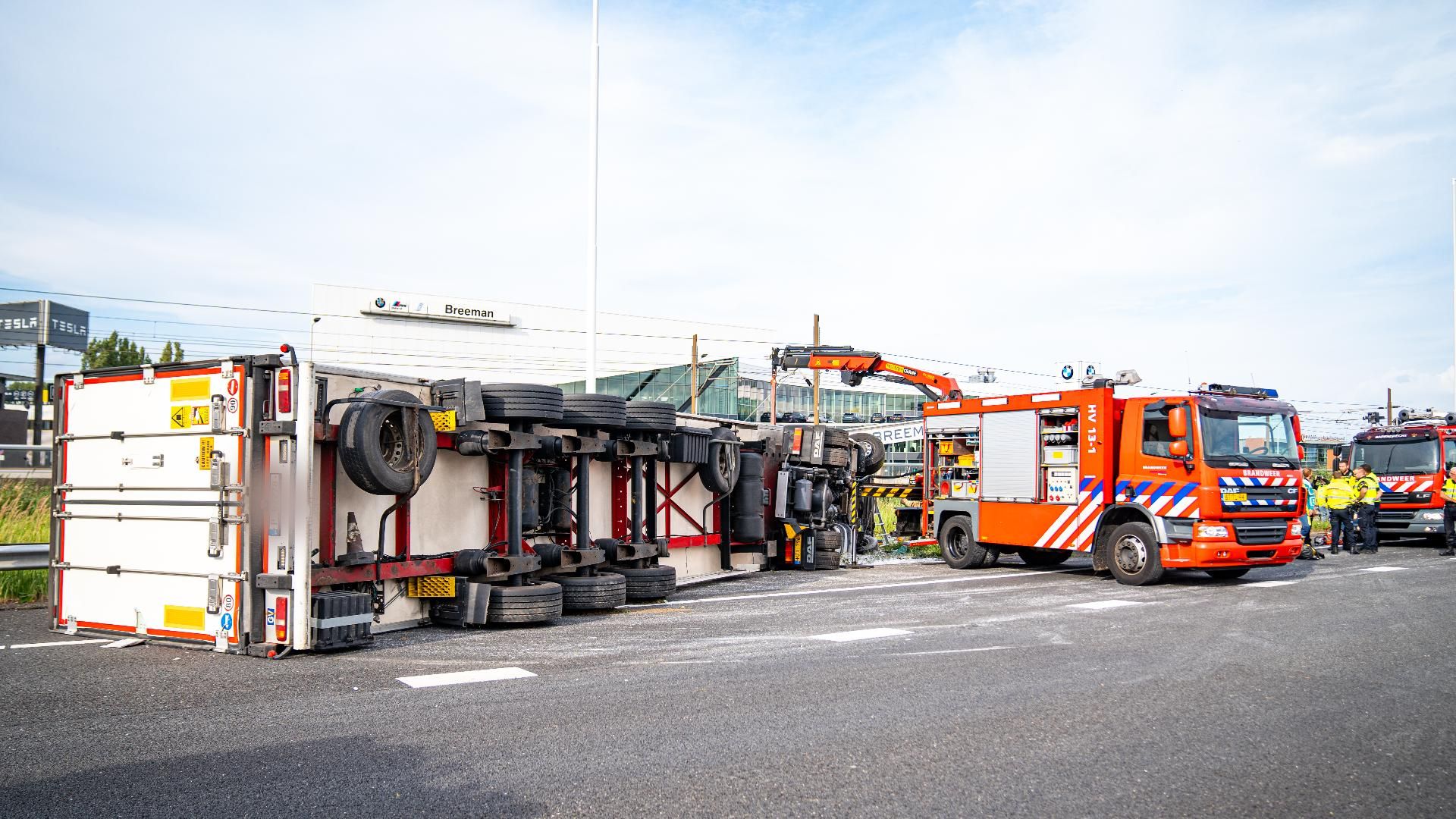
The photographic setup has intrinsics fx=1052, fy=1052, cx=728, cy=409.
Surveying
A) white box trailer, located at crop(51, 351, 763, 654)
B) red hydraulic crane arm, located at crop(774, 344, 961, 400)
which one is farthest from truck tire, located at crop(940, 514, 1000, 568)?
white box trailer, located at crop(51, 351, 763, 654)

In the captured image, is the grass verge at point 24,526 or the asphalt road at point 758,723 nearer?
the asphalt road at point 758,723

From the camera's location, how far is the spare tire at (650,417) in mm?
11492

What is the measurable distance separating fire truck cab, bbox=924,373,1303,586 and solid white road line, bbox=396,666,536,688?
932 centimetres

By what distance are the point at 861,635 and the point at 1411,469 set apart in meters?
18.1

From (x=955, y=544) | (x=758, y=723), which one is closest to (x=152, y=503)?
(x=758, y=723)

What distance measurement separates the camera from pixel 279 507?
7.72 m

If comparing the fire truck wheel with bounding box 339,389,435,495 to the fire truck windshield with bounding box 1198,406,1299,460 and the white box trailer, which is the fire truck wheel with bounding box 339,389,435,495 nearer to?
the white box trailer

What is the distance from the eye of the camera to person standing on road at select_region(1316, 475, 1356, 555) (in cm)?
1972

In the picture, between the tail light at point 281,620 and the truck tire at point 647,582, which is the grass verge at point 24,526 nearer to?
the tail light at point 281,620

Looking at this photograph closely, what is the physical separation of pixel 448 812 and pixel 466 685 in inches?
100

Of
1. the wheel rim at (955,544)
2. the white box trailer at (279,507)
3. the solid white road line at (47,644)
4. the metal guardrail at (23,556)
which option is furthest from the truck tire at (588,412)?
the wheel rim at (955,544)

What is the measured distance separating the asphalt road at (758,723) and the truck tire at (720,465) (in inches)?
150

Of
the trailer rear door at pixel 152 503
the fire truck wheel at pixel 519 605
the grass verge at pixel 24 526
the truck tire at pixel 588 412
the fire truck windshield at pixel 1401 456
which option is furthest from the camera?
the fire truck windshield at pixel 1401 456

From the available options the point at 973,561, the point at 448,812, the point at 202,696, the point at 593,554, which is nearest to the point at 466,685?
the point at 202,696
